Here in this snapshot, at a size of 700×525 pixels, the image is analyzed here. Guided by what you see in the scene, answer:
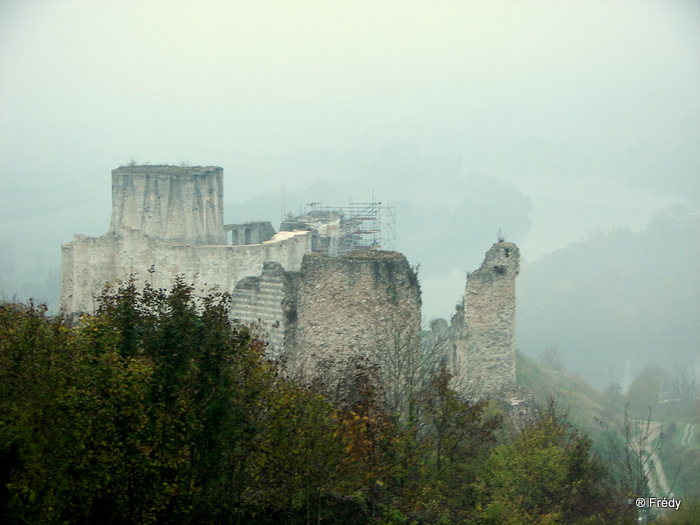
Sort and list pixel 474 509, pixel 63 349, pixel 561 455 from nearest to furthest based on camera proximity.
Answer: pixel 63 349, pixel 474 509, pixel 561 455

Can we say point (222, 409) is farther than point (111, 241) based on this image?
No

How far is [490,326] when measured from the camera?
25.6 metres

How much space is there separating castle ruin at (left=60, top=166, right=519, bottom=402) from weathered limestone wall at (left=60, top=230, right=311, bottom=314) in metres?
0.04

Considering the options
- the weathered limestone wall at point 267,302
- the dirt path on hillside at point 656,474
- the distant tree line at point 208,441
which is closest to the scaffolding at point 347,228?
the dirt path on hillside at point 656,474

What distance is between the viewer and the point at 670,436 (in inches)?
1745

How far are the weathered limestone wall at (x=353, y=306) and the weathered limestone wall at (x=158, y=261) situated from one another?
57.7 feet

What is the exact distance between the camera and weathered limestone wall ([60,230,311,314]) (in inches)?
1505

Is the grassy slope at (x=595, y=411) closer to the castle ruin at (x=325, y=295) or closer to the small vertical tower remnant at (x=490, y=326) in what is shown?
the small vertical tower remnant at (x=490, y=326)

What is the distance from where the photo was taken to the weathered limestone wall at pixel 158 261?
125ft

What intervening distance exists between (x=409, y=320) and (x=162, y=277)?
827 inches

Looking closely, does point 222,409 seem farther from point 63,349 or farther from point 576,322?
point 576,322

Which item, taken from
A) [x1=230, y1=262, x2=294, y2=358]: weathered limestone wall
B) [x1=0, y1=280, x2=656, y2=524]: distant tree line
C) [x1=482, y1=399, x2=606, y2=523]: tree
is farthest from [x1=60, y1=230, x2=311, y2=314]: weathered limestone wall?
[x1=0, y1=280, x2=656, y2=524]: distant tree line

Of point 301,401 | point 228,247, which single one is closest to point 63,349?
point 301,401

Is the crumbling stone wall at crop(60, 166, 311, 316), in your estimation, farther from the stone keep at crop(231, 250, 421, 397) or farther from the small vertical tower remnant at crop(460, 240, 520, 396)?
the stone keep at crop(231, 250, 421, 397)
